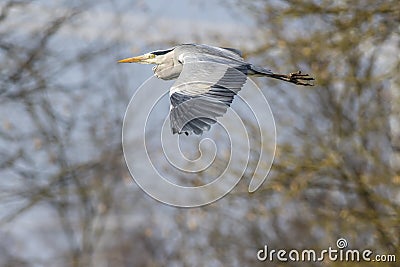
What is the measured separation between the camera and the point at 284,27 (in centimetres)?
1169

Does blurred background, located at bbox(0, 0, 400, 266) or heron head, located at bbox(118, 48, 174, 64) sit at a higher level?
blurred background, located at bbox(0, 0, 400, 266)

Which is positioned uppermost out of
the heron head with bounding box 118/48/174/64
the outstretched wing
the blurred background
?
the blurred background

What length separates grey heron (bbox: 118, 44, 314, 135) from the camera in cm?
492

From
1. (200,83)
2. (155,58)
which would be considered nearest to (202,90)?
(200,83)

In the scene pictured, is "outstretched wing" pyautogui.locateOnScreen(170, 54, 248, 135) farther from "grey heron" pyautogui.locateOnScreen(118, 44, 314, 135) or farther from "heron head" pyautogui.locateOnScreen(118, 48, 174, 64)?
"heron head" pyautogui.locateOnScreen(118, 48, 174, 64)

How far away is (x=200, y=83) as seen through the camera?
16.4 ft

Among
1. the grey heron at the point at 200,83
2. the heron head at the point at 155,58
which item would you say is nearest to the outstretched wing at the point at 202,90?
the grey heron at the point at 200,83

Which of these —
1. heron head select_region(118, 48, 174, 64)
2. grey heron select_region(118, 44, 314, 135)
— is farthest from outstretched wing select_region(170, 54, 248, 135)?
heron head select_region(118, 48, 174, 64)

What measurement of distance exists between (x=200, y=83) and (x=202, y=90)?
0.10ft

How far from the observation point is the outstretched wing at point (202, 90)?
4.92 meters

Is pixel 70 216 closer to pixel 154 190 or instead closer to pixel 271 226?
pixel 271 226

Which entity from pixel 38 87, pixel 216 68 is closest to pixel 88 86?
pixel 38 87

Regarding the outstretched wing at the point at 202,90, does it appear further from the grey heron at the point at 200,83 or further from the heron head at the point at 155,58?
the heron head at the point at 155,58

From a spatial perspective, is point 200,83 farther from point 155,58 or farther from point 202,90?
point 155,58
